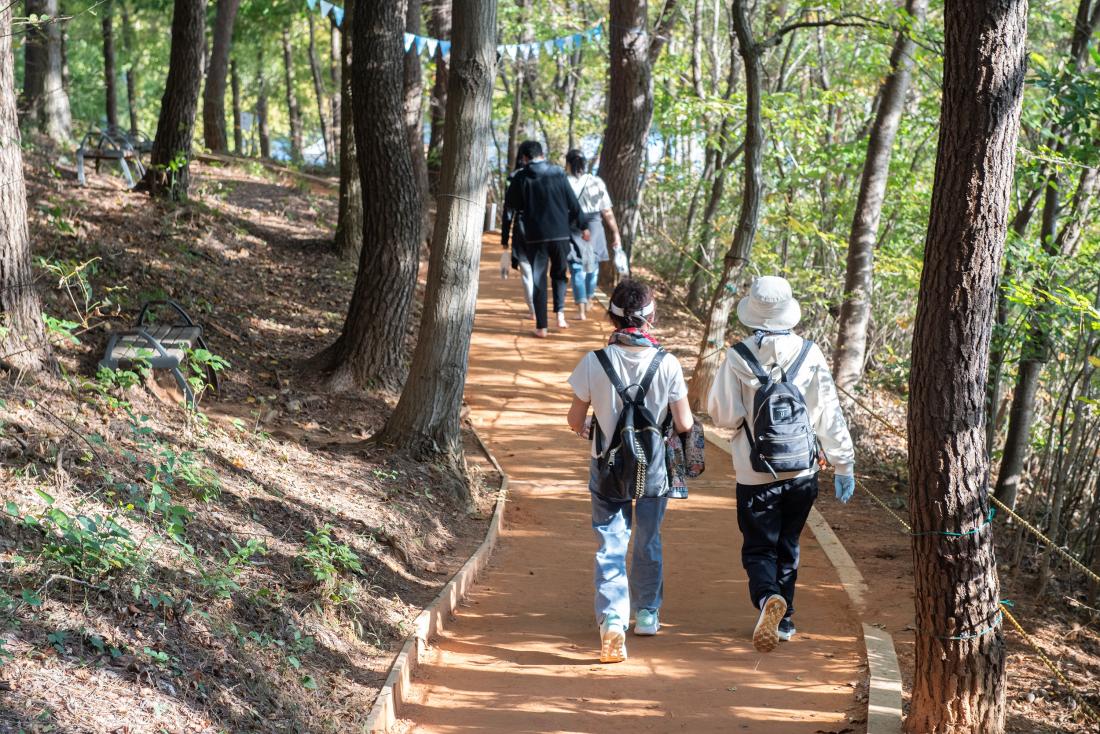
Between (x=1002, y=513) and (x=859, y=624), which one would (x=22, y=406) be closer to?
(x=859, y=624)

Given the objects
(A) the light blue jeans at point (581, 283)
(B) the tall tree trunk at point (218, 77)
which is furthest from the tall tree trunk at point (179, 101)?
(B) the tall tree trunk at point (218, 77)

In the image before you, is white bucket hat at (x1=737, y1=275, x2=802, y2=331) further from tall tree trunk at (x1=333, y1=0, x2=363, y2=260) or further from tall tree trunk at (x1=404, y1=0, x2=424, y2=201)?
tall tree trunk at (x1=404, y1=0, x2=424, y2=201)

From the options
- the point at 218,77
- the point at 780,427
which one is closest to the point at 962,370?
the point at 780,427

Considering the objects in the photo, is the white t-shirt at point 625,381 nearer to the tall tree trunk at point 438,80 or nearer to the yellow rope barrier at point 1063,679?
the yellow rope barrier at point 1063,679

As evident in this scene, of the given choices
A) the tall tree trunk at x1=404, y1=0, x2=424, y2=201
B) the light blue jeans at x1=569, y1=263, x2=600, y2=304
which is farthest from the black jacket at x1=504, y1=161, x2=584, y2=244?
the tall tree trunk at x1=404, y1=0, x2=424, y2=201

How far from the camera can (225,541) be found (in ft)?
17.9

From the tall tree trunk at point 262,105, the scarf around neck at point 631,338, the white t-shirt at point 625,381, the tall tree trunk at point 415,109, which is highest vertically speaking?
the tall tree trunk at point 262,105

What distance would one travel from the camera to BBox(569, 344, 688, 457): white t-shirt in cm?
536

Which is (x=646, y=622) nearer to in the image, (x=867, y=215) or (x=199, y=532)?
(x=199, y=532)

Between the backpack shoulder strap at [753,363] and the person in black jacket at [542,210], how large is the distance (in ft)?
18.5

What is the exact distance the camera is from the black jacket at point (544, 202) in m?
10.9

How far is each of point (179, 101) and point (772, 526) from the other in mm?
10204

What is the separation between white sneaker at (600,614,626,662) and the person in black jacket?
6286 millimetres

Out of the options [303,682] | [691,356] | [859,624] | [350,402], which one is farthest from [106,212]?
[859,624]
